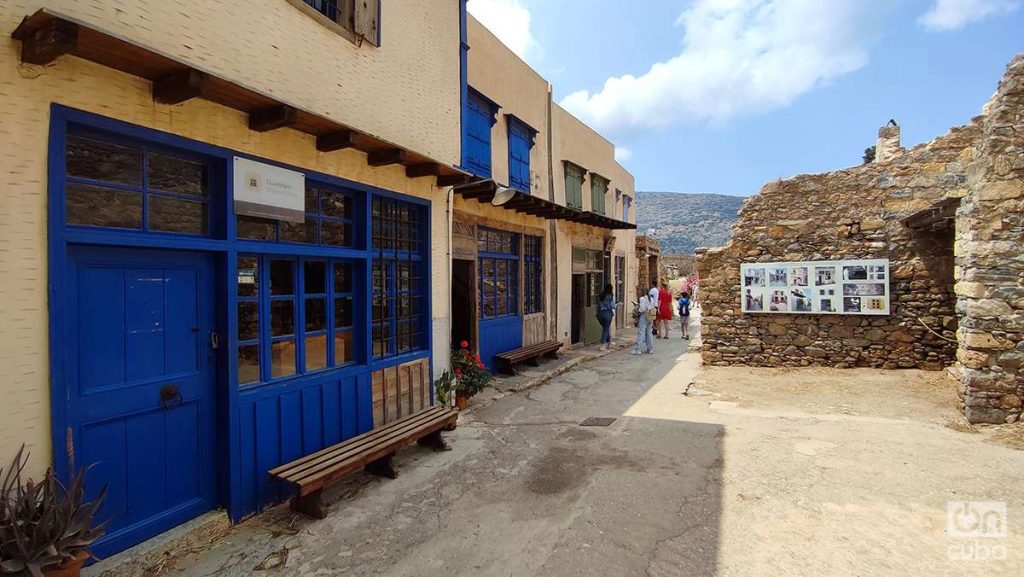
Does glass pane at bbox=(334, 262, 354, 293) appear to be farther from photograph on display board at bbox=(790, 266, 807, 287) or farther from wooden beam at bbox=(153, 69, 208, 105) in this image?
photograph on display board at bbox=(790, 266, 807, 287)

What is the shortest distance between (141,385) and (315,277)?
1643mm

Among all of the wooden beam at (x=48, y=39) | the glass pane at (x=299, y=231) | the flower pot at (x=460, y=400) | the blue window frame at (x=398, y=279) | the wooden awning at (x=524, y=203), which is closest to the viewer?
the wooden beam at (x=48, y=39)

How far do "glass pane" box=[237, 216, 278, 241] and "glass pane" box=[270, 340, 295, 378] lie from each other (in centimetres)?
90

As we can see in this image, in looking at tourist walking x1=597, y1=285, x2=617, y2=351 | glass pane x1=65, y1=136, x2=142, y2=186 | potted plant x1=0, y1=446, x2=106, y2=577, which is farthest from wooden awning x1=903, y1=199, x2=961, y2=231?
potted plant x1=0, y1=446, x2=106, y2=577

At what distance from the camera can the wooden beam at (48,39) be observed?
2.43 m

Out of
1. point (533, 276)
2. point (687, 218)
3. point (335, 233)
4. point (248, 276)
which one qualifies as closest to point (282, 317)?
point (248, 276)

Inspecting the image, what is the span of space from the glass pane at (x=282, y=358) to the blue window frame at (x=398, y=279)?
1.00 meters

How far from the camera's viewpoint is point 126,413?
3.12 m

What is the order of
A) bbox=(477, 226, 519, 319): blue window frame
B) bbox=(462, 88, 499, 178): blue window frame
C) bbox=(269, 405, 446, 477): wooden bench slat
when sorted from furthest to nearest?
1. bbox=(477, 226, 519, 319): blue window frame
2. bbox=(462, 88, 499, 178): blue window frame
3. bbox=(269, 405, 446, 477): wooden bench slat

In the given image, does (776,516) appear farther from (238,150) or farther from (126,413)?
(238,150)

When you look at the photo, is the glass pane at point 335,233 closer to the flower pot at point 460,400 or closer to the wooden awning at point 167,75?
the wooden awning at point 167,75

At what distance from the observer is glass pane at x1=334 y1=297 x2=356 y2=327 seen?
479 centimetres

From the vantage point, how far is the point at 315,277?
4.54m

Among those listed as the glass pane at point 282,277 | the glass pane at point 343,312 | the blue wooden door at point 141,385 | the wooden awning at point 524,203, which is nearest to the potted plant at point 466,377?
the glass pane at point 343,312
